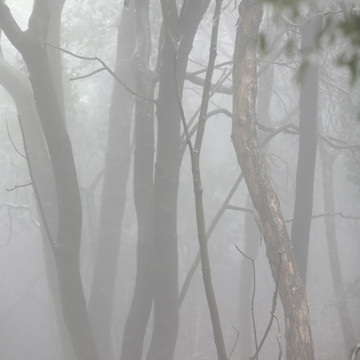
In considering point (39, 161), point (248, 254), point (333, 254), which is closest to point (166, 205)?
point (39, 161)

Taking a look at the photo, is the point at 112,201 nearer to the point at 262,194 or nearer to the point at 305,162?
the point at 305,162

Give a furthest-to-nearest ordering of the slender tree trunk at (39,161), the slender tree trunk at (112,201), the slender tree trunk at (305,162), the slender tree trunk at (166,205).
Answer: the slender tree trunk at (112,201), the slender tree trunk at (39,161), the slender tree trunk at (305,162), the slender tree trunk at (166,205)

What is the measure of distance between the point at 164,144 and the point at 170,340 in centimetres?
176

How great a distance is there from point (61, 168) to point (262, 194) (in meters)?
1.69

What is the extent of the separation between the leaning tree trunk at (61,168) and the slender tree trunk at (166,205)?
0.66 m

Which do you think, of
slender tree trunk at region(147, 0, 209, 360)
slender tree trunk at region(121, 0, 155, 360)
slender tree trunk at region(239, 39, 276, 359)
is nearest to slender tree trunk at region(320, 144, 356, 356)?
slender tree trunk at region(239, 39, 276, 359)

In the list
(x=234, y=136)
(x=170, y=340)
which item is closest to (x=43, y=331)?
(x=170, y=340)

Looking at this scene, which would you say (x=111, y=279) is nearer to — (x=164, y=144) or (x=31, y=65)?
(x=164, y=144)

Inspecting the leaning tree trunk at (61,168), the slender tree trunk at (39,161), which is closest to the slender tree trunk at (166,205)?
the leaning tree trunk at (61,168)

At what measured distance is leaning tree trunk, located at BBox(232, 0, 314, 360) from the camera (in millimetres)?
4305

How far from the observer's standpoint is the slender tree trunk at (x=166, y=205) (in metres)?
4.93

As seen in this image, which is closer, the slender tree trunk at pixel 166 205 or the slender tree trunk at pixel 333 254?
the slender tree trunk at pixel 166 205

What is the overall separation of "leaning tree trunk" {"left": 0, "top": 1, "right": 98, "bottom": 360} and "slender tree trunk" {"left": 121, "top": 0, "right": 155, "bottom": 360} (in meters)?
0.41

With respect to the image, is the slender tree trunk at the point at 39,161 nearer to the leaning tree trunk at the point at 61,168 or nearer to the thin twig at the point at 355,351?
the leaning tree trunk at the point at 61,168
